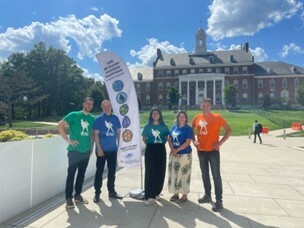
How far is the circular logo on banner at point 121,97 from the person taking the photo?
6.61 m

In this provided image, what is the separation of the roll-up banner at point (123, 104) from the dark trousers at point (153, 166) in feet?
2.80

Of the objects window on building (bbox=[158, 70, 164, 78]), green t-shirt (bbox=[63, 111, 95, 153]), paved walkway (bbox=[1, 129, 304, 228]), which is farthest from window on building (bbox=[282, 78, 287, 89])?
green t-shirt (bbox=[63, 111, 95, 153])

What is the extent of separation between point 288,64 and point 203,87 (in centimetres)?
2399

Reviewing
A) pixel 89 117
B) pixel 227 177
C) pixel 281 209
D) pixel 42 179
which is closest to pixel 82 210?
pixel 42 179

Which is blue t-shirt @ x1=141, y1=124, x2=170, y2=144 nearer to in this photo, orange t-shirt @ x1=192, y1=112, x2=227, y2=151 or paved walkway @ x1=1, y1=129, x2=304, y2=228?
orange t-shirt @ x1=192, y1=112, x2=227, y2=151

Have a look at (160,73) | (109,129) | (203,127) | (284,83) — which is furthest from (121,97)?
(160,73)

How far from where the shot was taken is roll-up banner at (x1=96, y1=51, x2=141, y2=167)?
6.54 meters

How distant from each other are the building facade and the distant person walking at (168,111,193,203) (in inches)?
2936

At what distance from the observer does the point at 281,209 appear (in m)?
5.57

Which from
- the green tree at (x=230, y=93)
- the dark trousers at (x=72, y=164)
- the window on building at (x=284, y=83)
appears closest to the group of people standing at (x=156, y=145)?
the dark trousers at (x=72, y=164)

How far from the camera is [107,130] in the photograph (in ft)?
19.0

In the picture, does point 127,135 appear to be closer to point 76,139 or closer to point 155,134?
point 155,134

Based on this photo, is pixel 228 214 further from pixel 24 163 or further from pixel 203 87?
pixel 203 87

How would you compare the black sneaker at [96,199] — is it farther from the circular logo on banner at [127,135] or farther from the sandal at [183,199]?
the sandal at [183,199]
